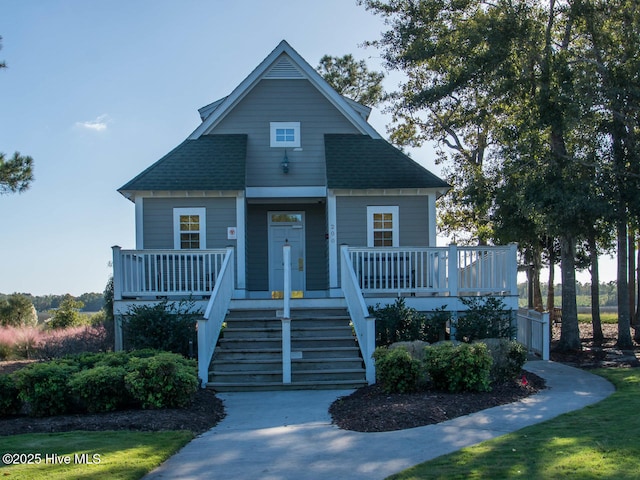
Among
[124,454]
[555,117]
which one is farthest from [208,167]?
[124,454]

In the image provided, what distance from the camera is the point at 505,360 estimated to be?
10859mm

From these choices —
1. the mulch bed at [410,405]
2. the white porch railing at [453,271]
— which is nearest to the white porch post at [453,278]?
the white porch railing at [453,271]

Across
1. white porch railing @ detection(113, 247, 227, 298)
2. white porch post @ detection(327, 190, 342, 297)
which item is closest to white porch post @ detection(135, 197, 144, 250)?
white porch railing @ detection(113, 247, 227, 298)

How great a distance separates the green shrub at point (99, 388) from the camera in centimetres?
903

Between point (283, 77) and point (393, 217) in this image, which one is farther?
point (283, 77)

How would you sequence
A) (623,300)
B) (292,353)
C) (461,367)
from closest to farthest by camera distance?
(461,367) → (292,353) → (623,300)

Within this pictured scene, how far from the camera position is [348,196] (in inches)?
660

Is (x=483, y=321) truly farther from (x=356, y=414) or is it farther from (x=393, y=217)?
(x=356, y=414)

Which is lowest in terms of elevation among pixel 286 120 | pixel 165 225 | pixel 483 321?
pixel 483 321

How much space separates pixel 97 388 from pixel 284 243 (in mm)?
9253

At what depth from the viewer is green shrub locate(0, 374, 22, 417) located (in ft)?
29.3

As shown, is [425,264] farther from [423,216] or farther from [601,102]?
[601,102]

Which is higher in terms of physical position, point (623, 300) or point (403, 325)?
point (623, 300)

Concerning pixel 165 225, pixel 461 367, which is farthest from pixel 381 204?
pixel 461 367
